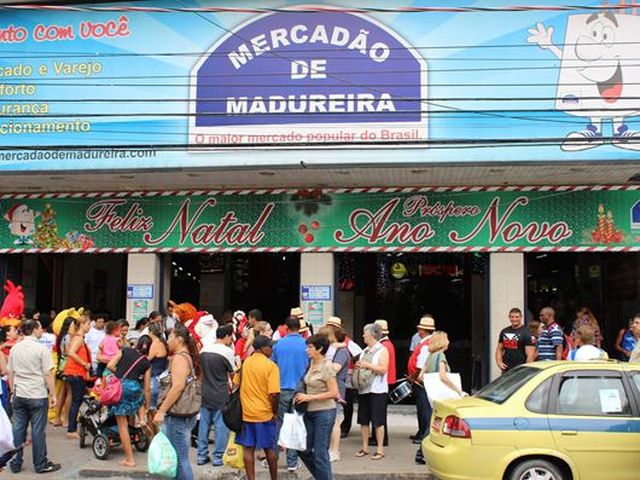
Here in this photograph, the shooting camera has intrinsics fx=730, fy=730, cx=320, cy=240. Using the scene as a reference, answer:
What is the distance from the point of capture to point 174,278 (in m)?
19.0

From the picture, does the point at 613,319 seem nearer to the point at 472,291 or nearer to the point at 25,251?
the point at 472,291

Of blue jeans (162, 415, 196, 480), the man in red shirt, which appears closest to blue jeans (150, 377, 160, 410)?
blue jeans (162, 415, 196, 480)

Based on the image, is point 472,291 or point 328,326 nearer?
point 328,326

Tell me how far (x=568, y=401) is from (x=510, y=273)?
7.40 meters

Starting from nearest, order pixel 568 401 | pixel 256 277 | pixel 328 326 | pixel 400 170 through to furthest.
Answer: pixel 568 401, pixel 328 326, pixel 400 170, pixel 256 277

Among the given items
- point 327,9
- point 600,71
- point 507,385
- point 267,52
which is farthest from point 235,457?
point 600,71

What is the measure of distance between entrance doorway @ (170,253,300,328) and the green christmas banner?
3584mm

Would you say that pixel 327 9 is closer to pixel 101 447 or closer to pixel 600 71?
pixel 600 71

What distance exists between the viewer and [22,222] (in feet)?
53.9

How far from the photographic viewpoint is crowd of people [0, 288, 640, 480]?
783 cm

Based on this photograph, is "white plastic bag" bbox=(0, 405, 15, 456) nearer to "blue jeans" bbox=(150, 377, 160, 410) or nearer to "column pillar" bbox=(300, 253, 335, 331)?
"blue jeans" bbox=(150, 377, 160, 410)

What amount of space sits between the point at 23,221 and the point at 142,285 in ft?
10.4

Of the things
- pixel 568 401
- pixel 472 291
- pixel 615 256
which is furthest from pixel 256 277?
pixel 568 401

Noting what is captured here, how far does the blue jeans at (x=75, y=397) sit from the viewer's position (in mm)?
11578
